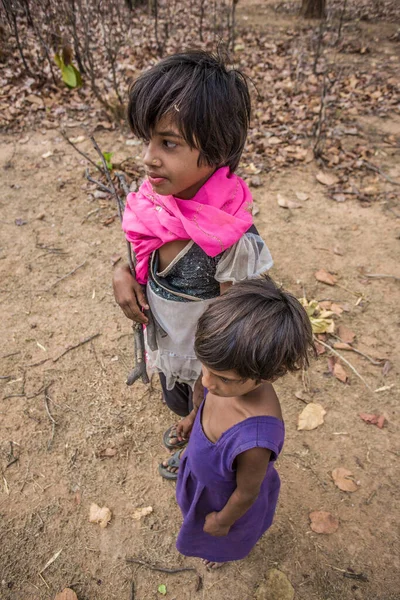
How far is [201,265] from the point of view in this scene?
5.16 ft

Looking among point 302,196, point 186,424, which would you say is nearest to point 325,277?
point 302,196

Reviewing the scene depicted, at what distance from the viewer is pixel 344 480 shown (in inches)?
91.3

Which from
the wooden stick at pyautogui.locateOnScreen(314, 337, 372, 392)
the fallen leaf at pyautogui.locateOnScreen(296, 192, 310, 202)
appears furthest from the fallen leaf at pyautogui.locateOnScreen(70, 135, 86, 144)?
the wooden stick at pyautogui.locateOnScreen(314, 337, 372, 392)

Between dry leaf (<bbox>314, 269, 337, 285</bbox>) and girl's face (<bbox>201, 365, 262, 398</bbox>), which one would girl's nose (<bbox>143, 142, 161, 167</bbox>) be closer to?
girl's face (<bbox>201, 365, 262, 398</bbox>)

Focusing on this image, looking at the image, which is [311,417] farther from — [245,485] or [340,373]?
[245,485]

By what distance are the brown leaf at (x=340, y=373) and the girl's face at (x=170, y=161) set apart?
1.89 m

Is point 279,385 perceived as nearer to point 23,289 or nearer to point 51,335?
point 51,335

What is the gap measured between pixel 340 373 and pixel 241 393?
1.73 m

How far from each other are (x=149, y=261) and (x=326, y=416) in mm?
1614

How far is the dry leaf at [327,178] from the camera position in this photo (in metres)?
4.45

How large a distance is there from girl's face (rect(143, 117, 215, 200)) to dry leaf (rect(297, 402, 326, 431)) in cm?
175

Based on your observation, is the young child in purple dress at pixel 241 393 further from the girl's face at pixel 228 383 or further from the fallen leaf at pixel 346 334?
the fallen leaf at pixel 346 334

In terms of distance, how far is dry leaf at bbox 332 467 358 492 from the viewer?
2.29 m

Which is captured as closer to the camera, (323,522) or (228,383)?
(228,383)
